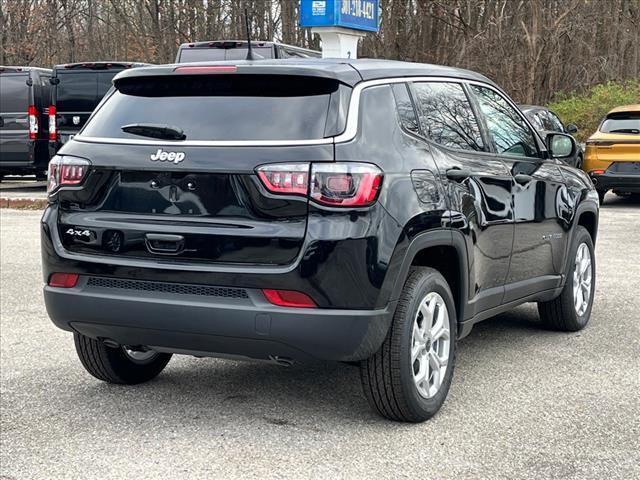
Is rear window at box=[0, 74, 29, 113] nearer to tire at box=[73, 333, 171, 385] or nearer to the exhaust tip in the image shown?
tire at box=[73, 333, 171, 385]

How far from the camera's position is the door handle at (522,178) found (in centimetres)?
581

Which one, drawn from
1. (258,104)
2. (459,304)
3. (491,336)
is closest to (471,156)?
(459,304)

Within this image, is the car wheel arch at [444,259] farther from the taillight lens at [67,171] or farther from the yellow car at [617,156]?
the yellow car at [617,156]

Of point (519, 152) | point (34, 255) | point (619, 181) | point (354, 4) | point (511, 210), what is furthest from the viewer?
point (354, 4)

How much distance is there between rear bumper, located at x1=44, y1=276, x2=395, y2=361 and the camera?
13.8ft

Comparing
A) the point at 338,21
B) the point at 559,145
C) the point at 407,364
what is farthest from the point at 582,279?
the point at 338,21

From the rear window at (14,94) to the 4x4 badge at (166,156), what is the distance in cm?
1528

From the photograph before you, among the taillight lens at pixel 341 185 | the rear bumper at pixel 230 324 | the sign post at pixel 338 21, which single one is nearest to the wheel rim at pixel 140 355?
the rear bumper at pixel 230 324

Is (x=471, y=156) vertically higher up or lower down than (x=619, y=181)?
higher up

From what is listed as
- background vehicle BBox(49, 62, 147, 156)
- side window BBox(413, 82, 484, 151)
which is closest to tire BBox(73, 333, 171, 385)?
side window BBox(413, 82, 484, 151)

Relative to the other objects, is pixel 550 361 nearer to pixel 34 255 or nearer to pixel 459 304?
pixel 459 304

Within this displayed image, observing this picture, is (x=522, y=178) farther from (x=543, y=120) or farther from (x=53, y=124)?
(x=53, y=124)

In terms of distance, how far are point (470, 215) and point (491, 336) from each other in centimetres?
183

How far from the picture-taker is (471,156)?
5.32m
